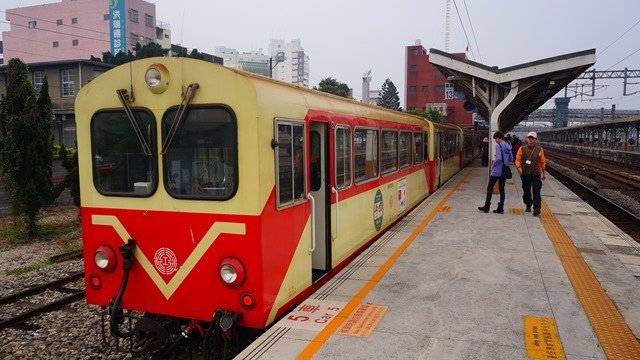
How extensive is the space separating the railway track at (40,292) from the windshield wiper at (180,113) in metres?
4.15

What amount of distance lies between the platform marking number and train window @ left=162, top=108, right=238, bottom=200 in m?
1.44

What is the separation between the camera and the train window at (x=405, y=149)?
1029 cm

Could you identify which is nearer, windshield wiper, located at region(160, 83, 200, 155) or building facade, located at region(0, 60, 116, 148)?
windshield wiper, located at region(160, 83, 200, 155)

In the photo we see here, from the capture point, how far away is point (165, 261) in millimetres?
4531

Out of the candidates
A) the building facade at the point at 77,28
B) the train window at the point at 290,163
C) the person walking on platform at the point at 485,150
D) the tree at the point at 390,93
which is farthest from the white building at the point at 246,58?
the train window at the point at 290,163

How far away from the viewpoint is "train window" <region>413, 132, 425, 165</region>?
11.9 m

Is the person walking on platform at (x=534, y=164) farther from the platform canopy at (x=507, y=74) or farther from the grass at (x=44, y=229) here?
the grass at (x=44, y=229)

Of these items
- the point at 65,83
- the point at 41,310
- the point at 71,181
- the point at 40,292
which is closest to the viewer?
the point at 41,310

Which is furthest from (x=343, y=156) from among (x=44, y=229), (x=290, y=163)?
(x=44, y=229)

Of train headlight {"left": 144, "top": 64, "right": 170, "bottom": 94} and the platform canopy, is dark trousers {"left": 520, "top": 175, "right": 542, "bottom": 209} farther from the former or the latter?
train headlight {"left": 144, "top": 64, "right": 170, "bottom": 94}

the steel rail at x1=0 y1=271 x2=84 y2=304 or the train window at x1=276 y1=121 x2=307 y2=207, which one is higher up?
the train window at x1=276 y1=121 x2=307 y2=207

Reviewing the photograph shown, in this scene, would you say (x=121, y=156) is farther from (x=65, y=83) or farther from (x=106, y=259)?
Result: (x=65, y=83)

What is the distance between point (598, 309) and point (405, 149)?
612 cm

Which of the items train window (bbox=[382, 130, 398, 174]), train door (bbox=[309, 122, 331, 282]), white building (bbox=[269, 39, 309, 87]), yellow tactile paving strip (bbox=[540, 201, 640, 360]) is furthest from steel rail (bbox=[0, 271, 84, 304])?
white building (bbox=[269, 39, 309, 87])
